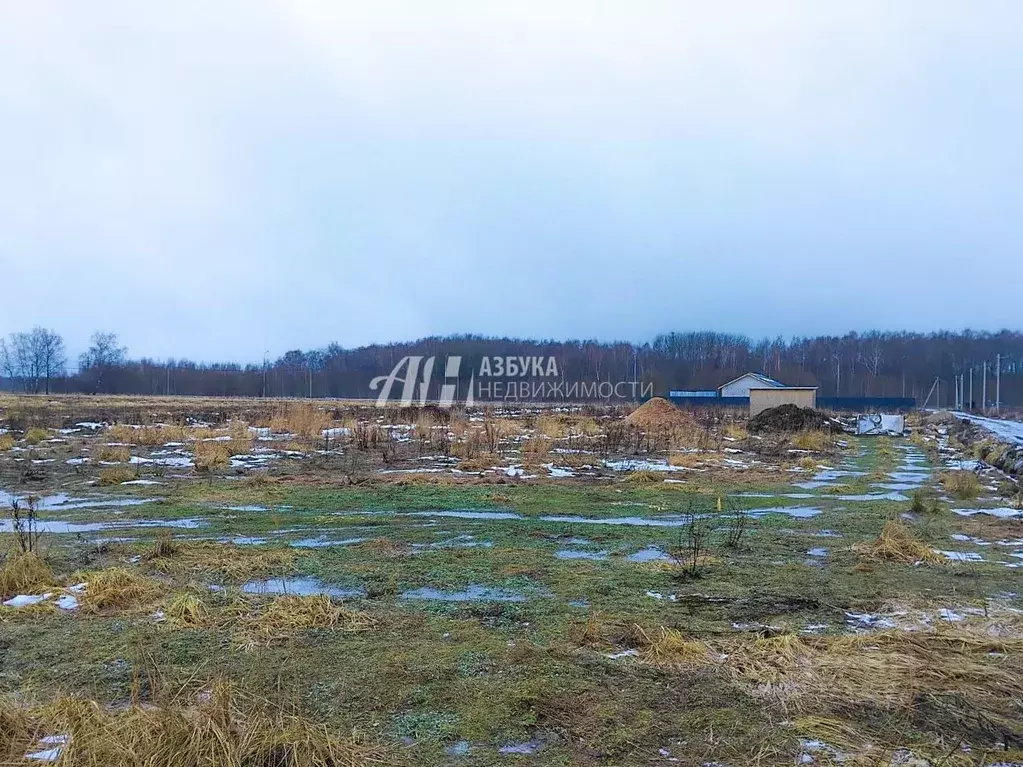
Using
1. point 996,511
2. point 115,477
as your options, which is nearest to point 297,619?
point 115,477

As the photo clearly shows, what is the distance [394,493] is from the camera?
1193cm

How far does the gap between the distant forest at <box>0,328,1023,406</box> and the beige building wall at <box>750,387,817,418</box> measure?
102ft

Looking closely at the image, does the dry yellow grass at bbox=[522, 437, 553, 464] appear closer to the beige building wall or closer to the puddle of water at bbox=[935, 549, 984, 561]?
the puddle of water at bbox=[935, 549, 984, 561]

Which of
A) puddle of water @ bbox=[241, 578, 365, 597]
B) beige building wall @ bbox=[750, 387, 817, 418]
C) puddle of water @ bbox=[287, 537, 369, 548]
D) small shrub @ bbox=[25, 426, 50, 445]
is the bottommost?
puddle of water @ bbox=[287, 537, 369, 548]

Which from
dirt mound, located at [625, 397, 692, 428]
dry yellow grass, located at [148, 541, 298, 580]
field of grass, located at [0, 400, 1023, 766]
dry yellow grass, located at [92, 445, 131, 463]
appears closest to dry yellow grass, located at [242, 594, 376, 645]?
field of grass, located at [0, 400, 1023, 766]

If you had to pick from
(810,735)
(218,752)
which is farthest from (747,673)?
(218,752)

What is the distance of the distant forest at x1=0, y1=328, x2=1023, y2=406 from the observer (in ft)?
282

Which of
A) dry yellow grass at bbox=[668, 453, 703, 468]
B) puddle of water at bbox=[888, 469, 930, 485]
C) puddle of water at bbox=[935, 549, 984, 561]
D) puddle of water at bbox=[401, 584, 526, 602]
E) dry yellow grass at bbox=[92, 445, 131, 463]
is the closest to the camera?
puddle of water at bbox=[401, 584, 526, 602]

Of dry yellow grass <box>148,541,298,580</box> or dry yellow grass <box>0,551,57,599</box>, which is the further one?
dry yellow grass <box>148,541,298,580</box>

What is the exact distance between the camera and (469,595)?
5.71 metres

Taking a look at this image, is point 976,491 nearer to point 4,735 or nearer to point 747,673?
point 747,673

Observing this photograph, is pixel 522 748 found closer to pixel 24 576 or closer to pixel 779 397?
pixel 24 576

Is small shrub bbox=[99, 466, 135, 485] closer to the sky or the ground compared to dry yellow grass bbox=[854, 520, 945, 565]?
closer to the ground

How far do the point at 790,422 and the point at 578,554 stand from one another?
27997 mm
